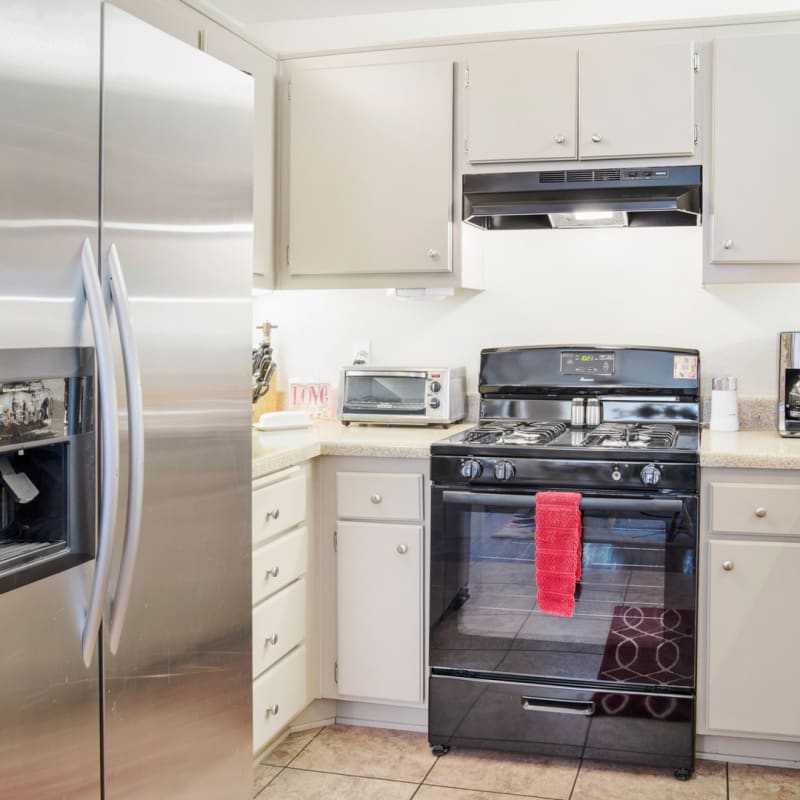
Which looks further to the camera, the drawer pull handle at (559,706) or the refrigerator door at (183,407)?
the drawer pull handle at (559,706)

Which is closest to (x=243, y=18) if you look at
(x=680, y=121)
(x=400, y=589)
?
(x=680, y=121)

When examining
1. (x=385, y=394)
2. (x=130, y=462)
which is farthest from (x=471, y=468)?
(x=130, y=462)

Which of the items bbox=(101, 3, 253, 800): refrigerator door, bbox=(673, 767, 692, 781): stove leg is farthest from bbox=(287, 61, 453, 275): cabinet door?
bbox=(673, 767, 692, 781): stove leg

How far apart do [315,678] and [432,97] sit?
1.83m

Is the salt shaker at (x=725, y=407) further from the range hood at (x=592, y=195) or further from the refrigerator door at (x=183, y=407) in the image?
the refrigerator door at (x=183, y=407)

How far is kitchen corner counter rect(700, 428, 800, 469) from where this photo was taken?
266 cm

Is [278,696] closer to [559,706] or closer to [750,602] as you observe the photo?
[559,706]

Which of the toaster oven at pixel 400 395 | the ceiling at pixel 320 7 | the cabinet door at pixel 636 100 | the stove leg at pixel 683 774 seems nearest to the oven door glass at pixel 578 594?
the stove leg at pixel 683 774

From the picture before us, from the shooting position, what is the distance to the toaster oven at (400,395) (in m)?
Result: 3.30

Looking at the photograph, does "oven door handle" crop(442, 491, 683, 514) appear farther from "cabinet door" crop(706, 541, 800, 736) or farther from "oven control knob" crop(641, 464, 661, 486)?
"cabinet door" crop(706, 541, 800, 736)

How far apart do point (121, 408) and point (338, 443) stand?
1292 millimetres

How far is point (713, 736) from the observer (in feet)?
9.27

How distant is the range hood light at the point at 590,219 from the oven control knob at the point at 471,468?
2.94 ft

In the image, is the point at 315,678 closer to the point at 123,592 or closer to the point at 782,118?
the point at 123,592
